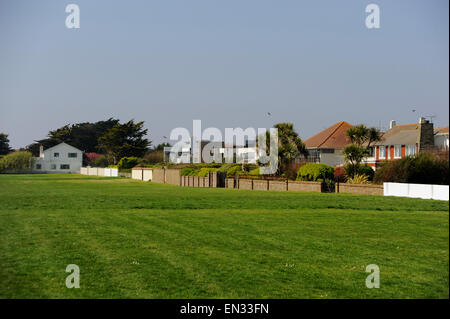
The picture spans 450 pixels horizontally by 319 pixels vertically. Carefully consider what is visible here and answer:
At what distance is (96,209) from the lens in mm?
20344

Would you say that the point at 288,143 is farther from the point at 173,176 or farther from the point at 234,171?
the point at 173,176

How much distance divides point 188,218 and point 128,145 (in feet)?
222

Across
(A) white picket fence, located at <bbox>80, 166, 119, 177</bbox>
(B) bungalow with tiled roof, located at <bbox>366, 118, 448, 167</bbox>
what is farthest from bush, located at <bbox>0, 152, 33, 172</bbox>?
(B) bungalow with tiled roof, located at <bbox>366, 118, 448, 167</bbox>

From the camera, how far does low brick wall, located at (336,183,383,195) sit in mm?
30319

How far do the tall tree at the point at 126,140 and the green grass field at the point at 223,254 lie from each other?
194 feet

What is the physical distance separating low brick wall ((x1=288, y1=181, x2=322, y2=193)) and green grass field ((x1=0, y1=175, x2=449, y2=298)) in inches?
657

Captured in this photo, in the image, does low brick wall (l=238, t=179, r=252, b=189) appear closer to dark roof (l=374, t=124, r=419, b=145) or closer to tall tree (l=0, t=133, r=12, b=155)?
dark roof (l=374, t=124, r=419, b=145)

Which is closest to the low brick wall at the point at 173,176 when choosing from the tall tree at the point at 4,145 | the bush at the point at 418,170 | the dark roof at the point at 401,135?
the dark roof at the point at 401,135

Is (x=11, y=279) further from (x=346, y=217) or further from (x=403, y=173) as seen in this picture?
(x=403, y=173)

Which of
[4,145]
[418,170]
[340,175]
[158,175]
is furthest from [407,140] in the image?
[4,145]

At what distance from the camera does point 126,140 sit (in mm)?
81875

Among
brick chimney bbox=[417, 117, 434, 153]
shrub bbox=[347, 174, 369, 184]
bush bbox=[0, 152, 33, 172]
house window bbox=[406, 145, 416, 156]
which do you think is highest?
brick chimney bbox=[417, 117, 434, 153]

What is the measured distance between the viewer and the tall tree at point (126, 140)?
253ft

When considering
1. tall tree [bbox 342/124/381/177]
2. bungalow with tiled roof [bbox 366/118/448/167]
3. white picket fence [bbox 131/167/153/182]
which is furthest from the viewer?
white picket fence [bbox 131/167/153/182]
